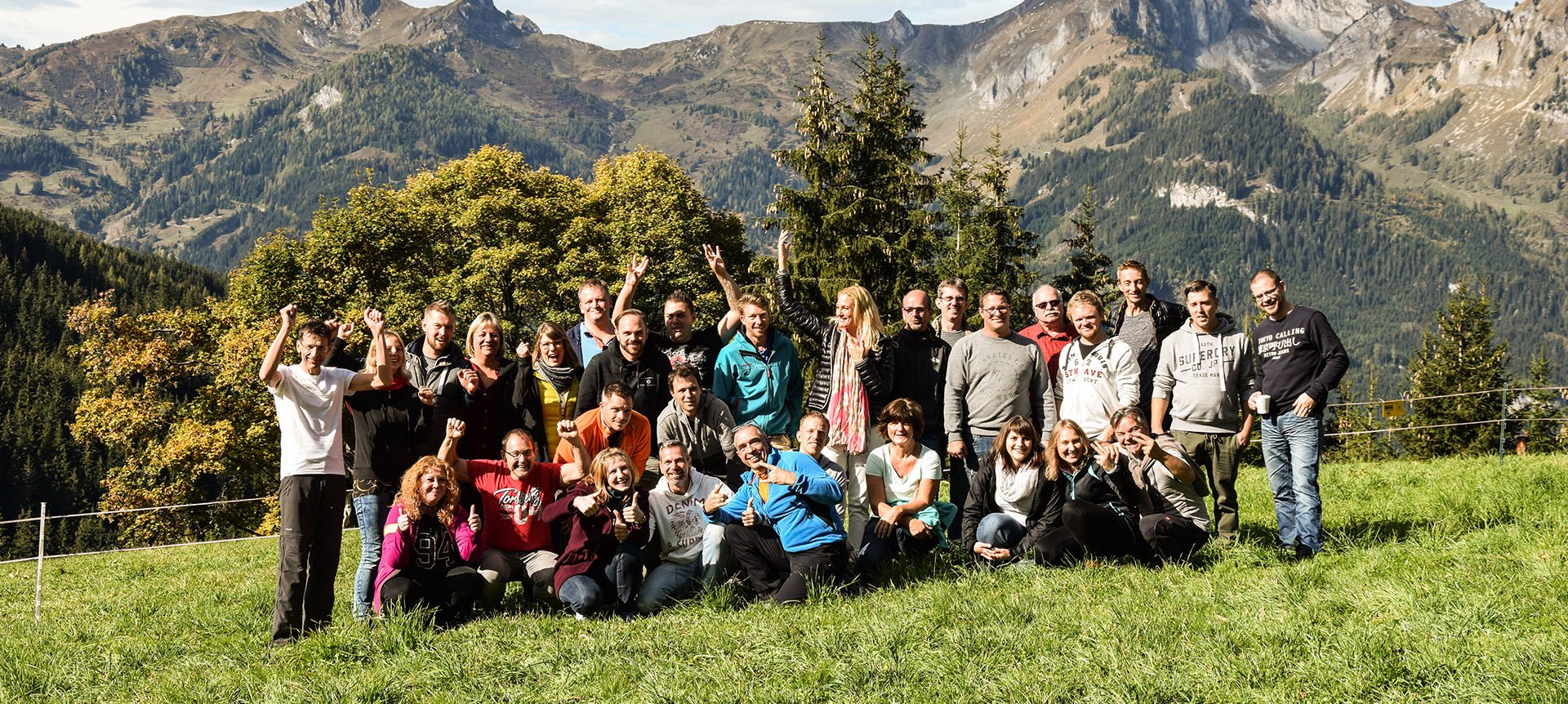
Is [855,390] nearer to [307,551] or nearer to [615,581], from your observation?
[615,581]

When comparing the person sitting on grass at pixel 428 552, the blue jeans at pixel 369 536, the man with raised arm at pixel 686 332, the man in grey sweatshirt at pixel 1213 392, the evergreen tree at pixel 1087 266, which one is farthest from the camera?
the evergreen tree at pixel 1087 266

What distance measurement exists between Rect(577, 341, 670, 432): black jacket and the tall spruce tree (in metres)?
21.6

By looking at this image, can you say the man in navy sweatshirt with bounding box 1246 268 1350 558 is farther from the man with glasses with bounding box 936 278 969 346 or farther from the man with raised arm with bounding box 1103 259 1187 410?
the man with glasses with bounding box 936 278 969 346

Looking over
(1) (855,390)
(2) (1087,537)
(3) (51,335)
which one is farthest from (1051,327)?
(3) (51,335)

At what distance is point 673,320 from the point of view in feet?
28.0

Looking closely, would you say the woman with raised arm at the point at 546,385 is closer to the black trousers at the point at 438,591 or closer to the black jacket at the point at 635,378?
the black jacket at the point at 635,378

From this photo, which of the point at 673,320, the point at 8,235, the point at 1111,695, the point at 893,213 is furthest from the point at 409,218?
the point at 8,235

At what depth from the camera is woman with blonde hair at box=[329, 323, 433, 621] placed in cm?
689

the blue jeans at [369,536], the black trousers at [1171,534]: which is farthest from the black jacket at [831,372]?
the blue jeans at [369,536]

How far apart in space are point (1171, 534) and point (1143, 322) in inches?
76.3

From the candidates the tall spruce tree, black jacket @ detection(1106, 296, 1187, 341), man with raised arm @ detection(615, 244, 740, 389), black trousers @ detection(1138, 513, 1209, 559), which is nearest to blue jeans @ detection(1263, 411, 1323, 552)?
black trousers @ detection(1138, 513, 1209, 559)

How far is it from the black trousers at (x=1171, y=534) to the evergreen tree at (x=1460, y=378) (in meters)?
28.1

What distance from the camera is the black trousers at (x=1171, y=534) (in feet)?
22.7

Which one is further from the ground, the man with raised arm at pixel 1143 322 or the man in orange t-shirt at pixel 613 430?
the man with raised arm at pixel 1143 322
